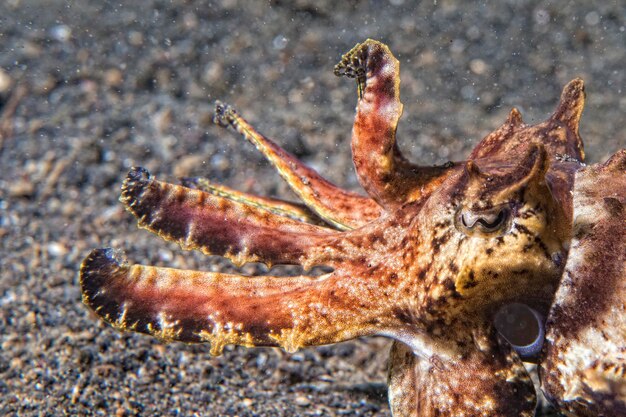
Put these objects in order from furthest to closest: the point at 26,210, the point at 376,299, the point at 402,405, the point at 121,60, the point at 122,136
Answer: the point at 121,60 < the point at 122,136 < the point at 26,210 < the point at 402,405 < the point at 376,299

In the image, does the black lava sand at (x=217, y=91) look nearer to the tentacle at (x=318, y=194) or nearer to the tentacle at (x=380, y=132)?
the tentacle at (x=318, y=194)

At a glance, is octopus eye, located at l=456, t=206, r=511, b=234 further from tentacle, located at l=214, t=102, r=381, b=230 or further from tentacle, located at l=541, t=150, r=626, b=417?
tentacle, located at l=214, t=102, r=381, b=230

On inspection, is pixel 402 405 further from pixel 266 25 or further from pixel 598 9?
pixel 598 9

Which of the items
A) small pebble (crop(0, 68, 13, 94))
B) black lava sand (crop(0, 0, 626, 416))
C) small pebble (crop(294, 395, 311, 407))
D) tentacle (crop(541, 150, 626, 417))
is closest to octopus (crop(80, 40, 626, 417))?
tentacle (crop(541, 150, 626, 417))

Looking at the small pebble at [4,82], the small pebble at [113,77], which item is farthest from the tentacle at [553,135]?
the small pebble at [4,82]

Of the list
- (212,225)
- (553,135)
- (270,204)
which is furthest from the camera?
(270,204)

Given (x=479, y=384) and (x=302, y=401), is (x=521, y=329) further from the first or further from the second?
(x=302, y=401)

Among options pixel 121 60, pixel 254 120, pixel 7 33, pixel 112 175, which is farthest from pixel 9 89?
pixel 254 120

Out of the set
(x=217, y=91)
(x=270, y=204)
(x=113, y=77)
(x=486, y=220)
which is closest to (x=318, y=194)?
(x=270, y=204)
